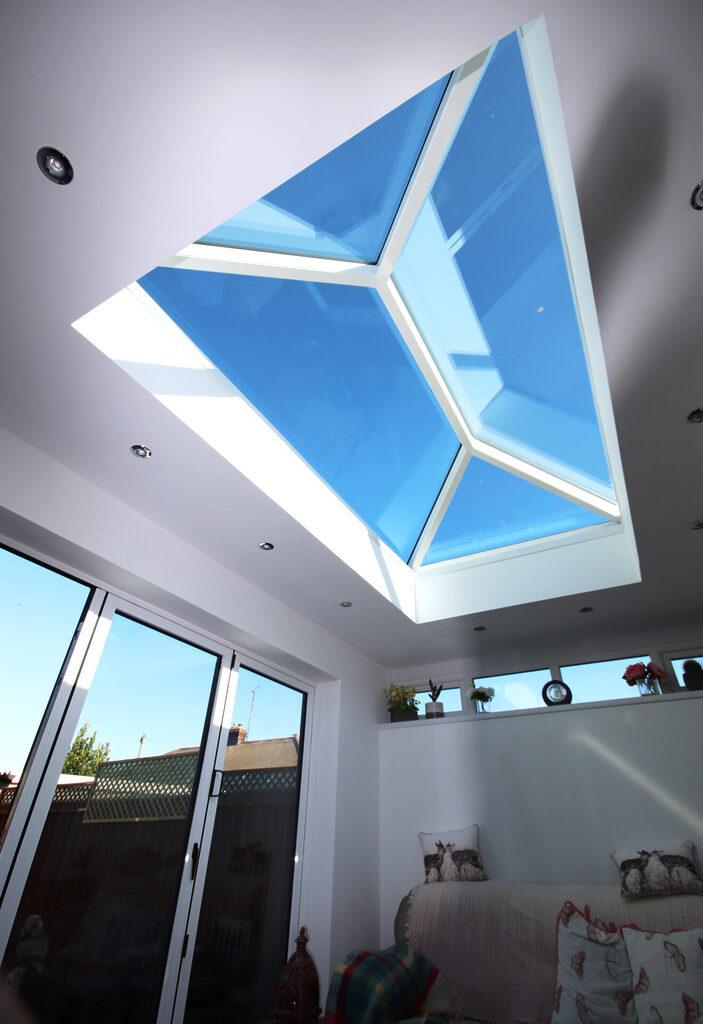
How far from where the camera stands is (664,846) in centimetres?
323

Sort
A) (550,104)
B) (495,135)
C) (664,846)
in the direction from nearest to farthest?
(550,104), (495,135), (664,846)

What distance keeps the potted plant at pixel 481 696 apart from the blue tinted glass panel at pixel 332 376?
4.90 ft

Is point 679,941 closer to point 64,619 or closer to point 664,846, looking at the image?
point 664,846

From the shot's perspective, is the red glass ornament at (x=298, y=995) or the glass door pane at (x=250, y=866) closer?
the red glass ornament at (x=298, y=995)

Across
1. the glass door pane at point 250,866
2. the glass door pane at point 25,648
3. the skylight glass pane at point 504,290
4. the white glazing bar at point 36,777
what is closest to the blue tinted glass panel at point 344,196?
the skylight glass pane at point 504,290

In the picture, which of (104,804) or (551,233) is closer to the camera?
(551,233)

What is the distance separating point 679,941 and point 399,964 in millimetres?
1321

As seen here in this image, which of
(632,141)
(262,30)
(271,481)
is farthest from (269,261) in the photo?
(632,141)

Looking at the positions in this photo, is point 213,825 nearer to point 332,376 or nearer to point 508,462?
point 332,376

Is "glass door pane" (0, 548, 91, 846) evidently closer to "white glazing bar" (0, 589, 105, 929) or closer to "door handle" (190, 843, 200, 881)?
"white glazing bar" (0, 589, 105, 929)

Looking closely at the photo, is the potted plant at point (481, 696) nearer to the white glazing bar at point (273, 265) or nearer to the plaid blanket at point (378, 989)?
the plaid blanket at point (378, 989)

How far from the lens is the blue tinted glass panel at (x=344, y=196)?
2104mm

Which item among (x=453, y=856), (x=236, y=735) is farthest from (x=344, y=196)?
(x=453, y=856)

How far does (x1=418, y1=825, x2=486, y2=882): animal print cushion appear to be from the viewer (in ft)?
11.7
